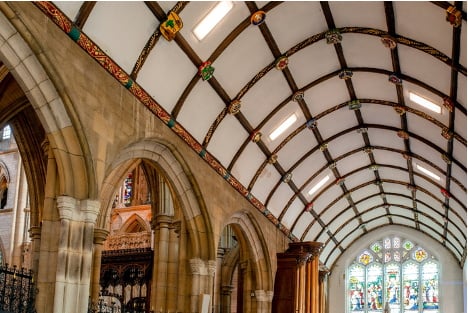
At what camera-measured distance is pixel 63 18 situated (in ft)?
35.0

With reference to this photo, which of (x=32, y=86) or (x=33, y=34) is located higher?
(x=33, y=34)

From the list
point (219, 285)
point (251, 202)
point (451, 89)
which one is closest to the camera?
point (451, 89)

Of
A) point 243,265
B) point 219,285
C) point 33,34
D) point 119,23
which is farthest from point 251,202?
point 33,34

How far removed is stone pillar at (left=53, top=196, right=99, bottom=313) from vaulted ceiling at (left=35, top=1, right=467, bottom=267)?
260cm

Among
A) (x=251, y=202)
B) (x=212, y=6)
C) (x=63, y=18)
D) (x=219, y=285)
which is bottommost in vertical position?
(x=219, y=285)

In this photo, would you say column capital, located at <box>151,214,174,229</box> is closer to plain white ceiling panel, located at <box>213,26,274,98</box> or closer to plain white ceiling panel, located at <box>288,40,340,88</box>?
plain white ceiling panel, located at <box>213,26,274,98</box>

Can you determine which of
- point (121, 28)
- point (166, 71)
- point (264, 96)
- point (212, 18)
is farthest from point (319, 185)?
point (121, 28)

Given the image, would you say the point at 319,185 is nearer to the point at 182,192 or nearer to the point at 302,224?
the point at 302,224

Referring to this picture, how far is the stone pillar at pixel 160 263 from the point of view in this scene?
16.4 metres

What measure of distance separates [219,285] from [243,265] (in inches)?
103

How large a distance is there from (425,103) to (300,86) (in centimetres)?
314

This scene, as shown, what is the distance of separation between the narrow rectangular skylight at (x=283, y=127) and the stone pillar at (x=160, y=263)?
3.65 metres

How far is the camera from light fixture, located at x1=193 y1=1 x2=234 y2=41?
13.1 metres

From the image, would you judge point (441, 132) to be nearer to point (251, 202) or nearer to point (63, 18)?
point (251, 202)
